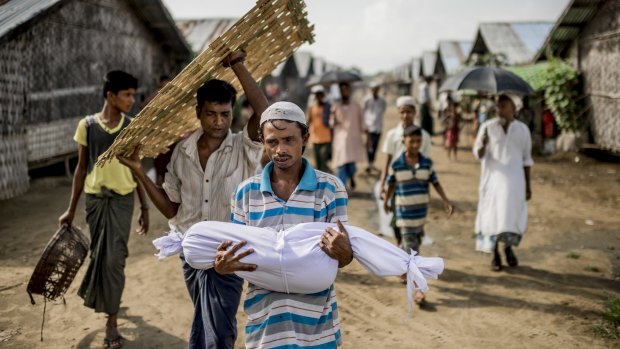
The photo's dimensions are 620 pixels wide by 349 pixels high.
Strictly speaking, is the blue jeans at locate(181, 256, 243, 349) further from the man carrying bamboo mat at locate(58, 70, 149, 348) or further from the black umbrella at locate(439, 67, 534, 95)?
the black umbrella at locate(439, 67, 534, 95)

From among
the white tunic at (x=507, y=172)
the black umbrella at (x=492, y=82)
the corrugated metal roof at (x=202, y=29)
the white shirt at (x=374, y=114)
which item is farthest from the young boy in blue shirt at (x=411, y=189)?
the corrugated metal roof at (x=202, y=29)

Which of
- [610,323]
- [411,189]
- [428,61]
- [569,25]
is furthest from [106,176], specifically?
[428,61]

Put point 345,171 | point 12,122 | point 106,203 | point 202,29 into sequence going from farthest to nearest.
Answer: point 202,29 < point 345,171 < point 12,122 < point 106,203

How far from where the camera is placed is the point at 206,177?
110 inches

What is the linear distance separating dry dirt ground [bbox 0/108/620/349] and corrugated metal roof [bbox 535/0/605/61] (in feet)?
20.2

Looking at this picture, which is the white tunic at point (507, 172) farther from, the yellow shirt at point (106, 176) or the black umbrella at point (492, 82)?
the yellow shirt at point (106, 176)

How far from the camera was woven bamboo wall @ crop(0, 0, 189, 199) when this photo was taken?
27.2ft

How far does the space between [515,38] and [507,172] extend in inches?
511

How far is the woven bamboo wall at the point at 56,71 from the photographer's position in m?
8.30

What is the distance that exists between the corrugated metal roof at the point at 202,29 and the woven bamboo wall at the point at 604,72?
407 inches

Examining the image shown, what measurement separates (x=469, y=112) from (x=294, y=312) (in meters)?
17.7

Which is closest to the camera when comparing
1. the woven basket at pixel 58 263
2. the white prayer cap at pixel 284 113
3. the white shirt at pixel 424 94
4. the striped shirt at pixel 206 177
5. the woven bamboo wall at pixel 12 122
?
the white prayer cap at pixel 284 113

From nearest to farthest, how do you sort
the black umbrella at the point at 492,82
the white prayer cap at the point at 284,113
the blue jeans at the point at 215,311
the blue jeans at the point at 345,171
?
the white prayer cap at the point at 284,113, the blue jeans at the point at 215,311, the black umbrella at the point at 492,82, the blue jeans at the point at 345,171

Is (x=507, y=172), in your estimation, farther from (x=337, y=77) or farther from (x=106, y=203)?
(x=337, y=77)
